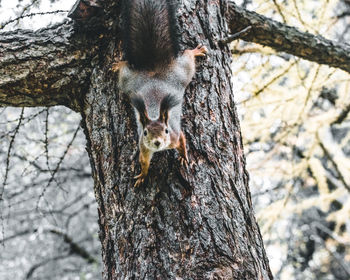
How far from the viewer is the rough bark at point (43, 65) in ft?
5.01

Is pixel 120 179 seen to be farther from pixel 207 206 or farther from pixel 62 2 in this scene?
pixel 62 2

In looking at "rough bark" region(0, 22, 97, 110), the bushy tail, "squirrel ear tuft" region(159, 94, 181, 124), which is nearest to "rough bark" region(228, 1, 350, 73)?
the bushy tail

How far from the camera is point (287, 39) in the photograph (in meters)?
2.12

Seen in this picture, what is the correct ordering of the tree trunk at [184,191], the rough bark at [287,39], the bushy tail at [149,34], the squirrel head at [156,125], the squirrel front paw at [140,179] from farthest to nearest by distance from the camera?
the rough bark at [287,39]
the bushy tail at [149,34]
the squirrel head at [156,125]
the squirrel front paw at [140,179]
the tree trunk at [184,191]

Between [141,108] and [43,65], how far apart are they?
42cm

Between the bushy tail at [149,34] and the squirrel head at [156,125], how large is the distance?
0.23 meters

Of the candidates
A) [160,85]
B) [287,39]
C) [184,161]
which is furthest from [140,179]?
[287,39]

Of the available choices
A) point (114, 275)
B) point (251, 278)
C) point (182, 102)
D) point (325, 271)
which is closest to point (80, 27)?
point (182, 102)

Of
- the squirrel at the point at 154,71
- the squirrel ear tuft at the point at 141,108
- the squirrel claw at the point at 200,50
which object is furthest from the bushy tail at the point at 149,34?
the squirrel ear tuft at the point at 141,108

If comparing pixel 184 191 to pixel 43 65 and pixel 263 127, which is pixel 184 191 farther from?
pixel 263 127

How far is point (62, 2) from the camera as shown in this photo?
2035 millimetres

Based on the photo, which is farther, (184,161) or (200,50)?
(200,50)

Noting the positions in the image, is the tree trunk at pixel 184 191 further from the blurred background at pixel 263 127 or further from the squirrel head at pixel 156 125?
the blurred background at pixel 263 127

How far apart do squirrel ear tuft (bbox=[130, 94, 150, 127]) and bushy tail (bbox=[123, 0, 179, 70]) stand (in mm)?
211
